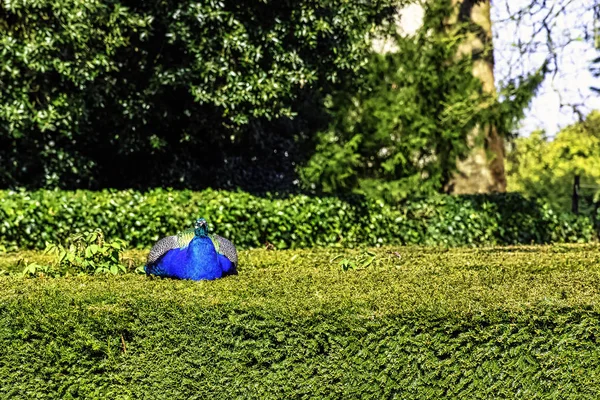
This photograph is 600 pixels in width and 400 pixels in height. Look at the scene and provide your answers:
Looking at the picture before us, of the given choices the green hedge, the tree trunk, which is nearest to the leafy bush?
the green hedge

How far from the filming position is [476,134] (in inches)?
620

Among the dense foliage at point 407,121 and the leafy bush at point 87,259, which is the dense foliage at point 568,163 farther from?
the leafy bush at point 87,259

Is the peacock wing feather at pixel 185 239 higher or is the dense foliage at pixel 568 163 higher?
the dense foliage at pixel 568 163

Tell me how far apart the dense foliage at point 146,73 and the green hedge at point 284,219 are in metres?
1.53

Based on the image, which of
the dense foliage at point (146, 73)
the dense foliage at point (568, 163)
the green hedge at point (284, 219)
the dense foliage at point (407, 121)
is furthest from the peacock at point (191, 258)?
the dense foliage at point (568, 163)

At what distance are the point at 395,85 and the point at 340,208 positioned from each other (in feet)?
13.2

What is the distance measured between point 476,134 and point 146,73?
6.83m

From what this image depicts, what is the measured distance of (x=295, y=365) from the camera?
4.34m

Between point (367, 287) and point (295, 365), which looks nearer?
point (295, 365)

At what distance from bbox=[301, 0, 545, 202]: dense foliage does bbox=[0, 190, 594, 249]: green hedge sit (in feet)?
3.68

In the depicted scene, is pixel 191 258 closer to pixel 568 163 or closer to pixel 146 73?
pixel 146 73

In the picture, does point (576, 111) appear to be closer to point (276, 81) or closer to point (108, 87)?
point (276, 81)

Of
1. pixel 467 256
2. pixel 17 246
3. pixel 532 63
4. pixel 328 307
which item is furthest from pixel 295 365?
pixel 532 63

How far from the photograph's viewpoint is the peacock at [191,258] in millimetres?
5590
